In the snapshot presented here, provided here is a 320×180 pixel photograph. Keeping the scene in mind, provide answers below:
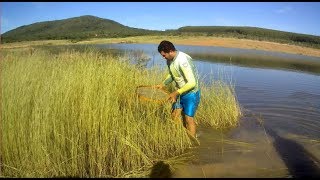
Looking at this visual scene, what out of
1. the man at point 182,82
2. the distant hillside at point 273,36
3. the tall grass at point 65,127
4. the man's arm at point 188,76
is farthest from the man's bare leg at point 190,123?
the distant hillside at point 273,36

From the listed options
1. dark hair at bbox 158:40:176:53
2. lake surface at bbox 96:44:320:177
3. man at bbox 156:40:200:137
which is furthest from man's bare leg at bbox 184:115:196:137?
dark hair at bbox 158:40:176:53

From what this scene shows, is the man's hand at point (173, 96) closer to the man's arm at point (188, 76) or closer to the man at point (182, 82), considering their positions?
the man at point (182, 82)

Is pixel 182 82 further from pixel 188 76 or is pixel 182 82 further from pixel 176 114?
pixel 176 114

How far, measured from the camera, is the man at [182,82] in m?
5.23

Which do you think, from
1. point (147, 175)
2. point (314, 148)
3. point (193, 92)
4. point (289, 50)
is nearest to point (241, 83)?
point (314, 148)

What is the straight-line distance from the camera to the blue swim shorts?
18.1 feet

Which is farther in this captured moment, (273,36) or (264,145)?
(273,36)

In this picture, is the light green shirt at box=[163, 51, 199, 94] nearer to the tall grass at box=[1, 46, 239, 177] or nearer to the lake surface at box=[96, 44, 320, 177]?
the tall grass at box=[1, 46, 239, 177]

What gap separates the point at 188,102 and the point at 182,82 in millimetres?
358

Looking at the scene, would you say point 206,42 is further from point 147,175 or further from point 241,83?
point 147,175

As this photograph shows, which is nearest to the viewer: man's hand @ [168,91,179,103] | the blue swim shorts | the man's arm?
man's hand @ [168,91,179,103]

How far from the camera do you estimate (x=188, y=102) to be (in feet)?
18.2

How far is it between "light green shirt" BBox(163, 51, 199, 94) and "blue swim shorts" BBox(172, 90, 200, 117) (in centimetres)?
11

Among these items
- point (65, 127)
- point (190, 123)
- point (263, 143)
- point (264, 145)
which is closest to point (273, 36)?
point (263, 143)
